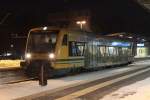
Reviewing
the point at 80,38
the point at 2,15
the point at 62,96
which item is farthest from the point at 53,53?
the point at 2,15

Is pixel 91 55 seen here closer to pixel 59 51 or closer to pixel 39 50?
pixel 59 51

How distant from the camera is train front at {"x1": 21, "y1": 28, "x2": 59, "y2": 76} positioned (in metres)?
27.1

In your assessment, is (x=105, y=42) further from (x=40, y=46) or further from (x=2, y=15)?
(x=2, y=15)

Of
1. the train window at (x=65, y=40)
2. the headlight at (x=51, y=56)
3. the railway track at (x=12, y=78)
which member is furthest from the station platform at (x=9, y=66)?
the headlight at (x=51, y=56)

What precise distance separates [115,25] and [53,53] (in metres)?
82.9

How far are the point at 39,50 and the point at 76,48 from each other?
3.41 m

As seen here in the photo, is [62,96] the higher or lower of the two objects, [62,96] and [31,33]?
the lower

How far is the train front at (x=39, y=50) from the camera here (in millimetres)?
27089

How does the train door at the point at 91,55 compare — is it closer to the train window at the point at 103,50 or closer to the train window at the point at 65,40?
the train window at the point at 103,50

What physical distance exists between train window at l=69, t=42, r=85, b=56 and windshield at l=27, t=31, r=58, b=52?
167cm

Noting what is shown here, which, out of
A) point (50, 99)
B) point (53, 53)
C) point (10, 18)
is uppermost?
point (10, 18)

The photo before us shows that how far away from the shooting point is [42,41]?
28.0 m

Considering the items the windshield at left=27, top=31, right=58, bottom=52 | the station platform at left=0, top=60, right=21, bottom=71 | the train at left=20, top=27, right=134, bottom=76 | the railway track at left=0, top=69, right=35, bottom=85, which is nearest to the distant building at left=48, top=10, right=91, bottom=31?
the station platform at left=0, top=60, right=21, bottom=71

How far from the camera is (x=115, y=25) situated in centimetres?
10894
